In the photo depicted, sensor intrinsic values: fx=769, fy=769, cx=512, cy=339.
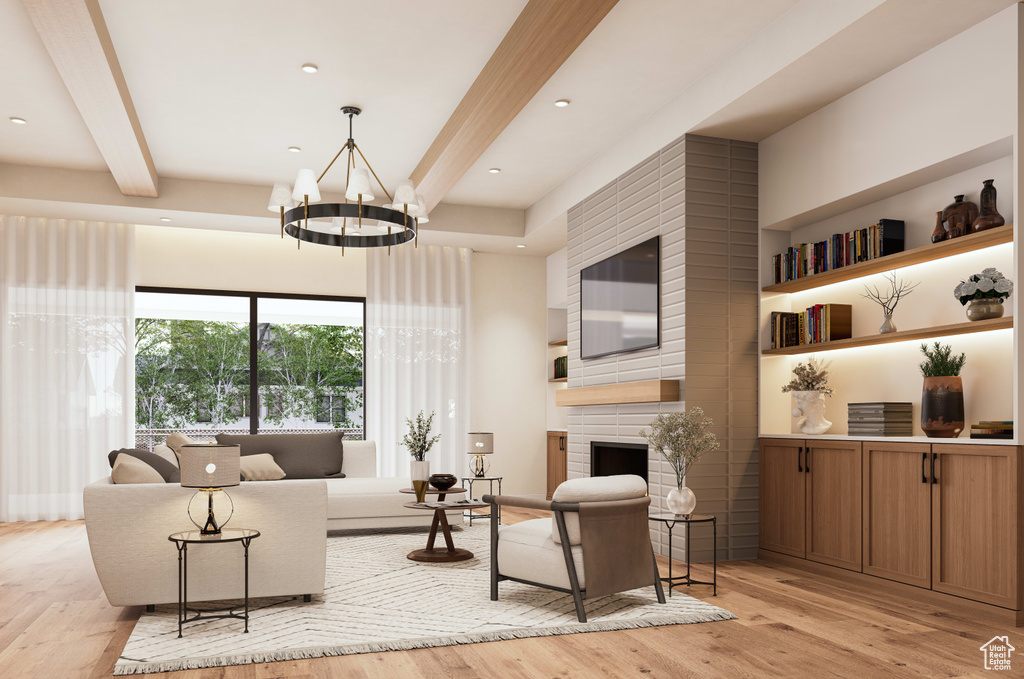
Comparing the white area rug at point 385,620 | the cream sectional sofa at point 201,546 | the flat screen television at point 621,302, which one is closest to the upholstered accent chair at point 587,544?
the white area rug at point 385,620

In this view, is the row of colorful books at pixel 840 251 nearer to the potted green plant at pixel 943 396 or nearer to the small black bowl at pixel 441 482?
the potted green plant at pixel 943 396

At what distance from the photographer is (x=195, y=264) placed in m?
7.77

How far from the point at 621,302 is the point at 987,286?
2.63 m

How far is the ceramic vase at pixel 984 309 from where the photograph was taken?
3.64m

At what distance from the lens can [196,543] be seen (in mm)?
3406

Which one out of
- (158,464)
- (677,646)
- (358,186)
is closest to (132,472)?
(158,464)

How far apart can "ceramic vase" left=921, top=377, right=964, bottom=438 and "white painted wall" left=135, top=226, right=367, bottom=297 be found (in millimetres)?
5810

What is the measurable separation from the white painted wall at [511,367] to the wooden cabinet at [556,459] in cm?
15

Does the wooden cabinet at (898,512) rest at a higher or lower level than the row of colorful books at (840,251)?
lower

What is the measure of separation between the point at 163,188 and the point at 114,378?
6.18 ft

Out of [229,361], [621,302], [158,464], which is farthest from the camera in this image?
[229,361]

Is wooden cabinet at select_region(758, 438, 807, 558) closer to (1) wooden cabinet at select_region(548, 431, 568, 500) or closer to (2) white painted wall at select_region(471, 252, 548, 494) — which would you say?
(1) wooden cabinet at select_region(548, 431, 568, 500)

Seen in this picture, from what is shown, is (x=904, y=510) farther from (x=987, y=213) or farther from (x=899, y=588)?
(x=987, y=213)

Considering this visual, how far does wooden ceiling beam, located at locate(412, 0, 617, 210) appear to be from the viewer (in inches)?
147
